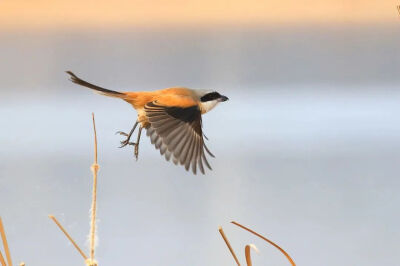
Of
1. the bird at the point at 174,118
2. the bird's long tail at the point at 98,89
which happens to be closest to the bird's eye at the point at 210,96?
the bird at the point at 174,118

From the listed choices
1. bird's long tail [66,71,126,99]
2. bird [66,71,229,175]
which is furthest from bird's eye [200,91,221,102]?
bird's long tail [66,71,126,99]

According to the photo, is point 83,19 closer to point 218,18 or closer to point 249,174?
point 218,18

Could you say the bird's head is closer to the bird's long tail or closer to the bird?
the bird

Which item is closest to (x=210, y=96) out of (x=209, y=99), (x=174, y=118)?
(x=209, y=99)

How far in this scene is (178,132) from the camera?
90cm

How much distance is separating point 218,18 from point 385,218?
45 cm

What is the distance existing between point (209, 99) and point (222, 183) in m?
0.16

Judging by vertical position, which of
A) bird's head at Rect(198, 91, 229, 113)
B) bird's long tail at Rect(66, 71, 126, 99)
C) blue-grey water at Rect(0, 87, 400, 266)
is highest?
bird's long tail at Rect(66, 71, 126, 99)

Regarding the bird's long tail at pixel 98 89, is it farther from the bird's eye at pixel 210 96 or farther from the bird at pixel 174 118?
the bird's eye at pixel 210 96

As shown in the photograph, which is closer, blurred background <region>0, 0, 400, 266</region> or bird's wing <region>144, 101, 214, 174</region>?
bird's wing <region>144, 101, 214, 174</region>

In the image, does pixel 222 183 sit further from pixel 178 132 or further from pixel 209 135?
pixel 178 132

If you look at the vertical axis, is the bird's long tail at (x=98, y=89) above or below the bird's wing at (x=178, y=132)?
above

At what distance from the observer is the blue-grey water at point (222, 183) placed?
102 centimetres

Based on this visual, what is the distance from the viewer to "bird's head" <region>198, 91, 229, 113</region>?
0.97 meters
